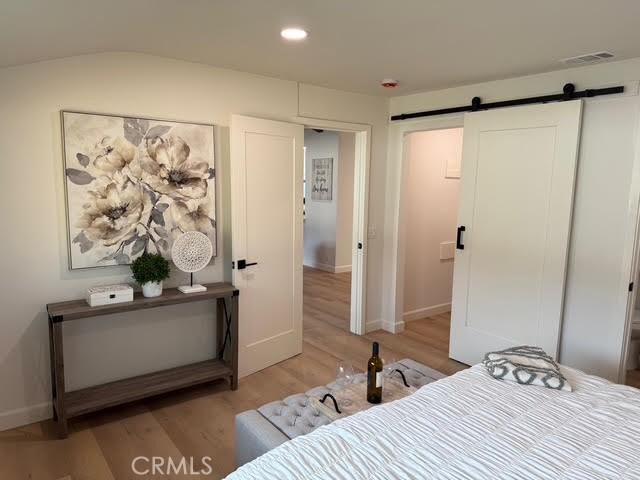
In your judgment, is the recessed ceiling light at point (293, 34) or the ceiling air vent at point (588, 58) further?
the ceiling air vent at point (588, 58)

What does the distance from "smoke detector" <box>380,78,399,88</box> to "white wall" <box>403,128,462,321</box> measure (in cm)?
89

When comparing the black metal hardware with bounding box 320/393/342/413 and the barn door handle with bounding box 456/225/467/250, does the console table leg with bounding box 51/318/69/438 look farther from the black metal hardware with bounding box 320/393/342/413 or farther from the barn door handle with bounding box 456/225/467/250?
the barn door handle with bounding box 456/225/467/250

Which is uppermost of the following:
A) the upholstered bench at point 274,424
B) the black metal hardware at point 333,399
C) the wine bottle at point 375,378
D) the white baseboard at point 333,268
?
the wine bottle at point 375,378

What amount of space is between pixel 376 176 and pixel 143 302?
2.53m

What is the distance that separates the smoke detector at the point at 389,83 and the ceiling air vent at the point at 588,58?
1213mm

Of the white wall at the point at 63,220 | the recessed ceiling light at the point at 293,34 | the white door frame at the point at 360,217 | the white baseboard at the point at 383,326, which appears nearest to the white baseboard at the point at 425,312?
the white baseboard at the point at 383,326

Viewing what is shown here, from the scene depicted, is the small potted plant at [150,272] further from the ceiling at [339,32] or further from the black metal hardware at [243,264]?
the ceiling at [339,32]

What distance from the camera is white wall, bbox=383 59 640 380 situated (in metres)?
2.78

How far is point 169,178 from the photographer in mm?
3018

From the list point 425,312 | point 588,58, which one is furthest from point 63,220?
point 425,312

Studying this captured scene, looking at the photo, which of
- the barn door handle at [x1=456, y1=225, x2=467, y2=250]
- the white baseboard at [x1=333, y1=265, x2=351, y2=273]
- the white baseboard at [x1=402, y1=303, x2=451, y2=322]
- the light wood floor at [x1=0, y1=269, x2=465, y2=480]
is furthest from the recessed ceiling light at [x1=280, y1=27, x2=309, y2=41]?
the white baseboard at [x1=333, y1=265, x2=351, y2=273]

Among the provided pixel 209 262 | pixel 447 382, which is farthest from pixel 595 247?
pixel 209 262

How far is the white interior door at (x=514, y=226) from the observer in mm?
3057

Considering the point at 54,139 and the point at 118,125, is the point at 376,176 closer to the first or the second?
the point at 118,125
